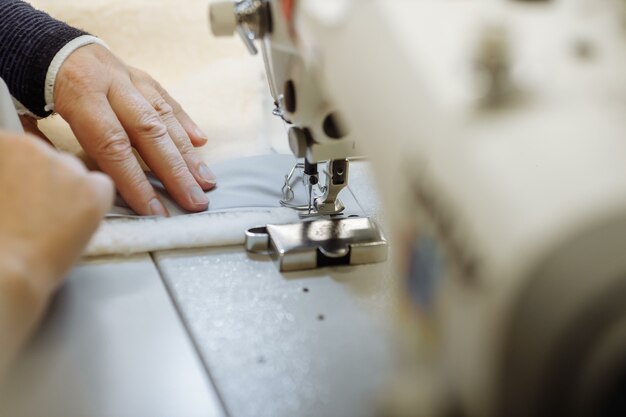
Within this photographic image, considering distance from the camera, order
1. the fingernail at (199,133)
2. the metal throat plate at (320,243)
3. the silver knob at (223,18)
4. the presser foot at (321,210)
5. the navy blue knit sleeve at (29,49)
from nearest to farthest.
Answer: the silver knob at (223,18)
the metal throat plate at (320,243)
the presser foot at (321,210)
the navy blue knit sleeve at (29,49)
the fingernail at (199,133)

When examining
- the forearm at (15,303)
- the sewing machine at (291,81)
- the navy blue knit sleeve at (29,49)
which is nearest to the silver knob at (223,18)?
the sewing machine at (291,81)

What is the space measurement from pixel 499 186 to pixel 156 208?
67cm

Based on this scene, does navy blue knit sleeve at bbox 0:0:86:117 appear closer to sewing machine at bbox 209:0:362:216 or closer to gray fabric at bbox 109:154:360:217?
gray fabric at bbox 109:154:360:217

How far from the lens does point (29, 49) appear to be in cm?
109

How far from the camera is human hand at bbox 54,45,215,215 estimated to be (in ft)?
3.32

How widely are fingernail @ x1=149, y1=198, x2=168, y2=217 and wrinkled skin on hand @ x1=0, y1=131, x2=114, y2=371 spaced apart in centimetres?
27

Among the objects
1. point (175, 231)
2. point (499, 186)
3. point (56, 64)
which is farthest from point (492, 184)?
point (56, 64)

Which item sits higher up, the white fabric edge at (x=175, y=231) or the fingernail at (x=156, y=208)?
the white fabric edge at (x=175, y=231)

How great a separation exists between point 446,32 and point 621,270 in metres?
0.19

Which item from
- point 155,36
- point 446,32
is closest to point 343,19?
point 446,32

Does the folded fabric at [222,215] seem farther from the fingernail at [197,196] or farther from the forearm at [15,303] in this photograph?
the forearm at [15,303]

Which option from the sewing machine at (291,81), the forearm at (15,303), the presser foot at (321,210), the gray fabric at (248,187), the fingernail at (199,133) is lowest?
the fingernail at (199,133)

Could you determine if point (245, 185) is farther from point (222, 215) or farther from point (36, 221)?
point (36, 221)

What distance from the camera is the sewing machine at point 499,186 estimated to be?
1.21 ft
